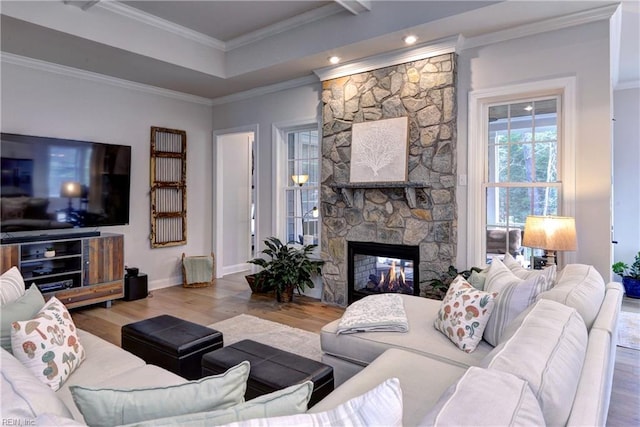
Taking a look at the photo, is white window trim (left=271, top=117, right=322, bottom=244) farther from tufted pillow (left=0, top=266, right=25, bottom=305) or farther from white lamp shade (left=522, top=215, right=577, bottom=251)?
tufted pillow (left=0, top=266, right=25, bottom=305)

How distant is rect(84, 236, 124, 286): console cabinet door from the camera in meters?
4.44

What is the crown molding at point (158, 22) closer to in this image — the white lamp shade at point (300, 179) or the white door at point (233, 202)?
the white door at point (233, 202)

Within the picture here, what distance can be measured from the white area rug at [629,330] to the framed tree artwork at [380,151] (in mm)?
2373

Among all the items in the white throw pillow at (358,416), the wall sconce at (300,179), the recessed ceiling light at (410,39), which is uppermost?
the recessed ceiling light at (410,39)

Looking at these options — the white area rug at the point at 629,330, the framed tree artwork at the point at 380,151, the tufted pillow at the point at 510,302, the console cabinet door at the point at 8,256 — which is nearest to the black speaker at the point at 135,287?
the console cabinet door at the point at 8,256

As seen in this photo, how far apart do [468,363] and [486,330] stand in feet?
0.91

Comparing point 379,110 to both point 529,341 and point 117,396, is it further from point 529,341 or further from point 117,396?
point 117,396

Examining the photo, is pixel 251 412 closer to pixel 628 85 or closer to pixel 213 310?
pixel 213 310

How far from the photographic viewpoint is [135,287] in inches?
194

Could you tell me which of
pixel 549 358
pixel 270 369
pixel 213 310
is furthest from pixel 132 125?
pixel 549 358

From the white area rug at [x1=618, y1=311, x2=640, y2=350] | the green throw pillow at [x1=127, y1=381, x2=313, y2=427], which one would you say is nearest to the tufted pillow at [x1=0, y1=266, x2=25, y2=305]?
the green throw pillow at [x1=127, y1=381, x2=313, y2=427]

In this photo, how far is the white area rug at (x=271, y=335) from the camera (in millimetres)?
3311

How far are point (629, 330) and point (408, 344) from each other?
297 centimetres

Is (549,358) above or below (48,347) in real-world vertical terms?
above
